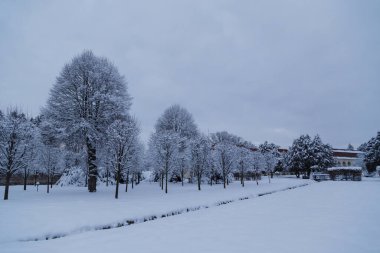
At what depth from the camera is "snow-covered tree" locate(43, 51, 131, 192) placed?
84.8 feet

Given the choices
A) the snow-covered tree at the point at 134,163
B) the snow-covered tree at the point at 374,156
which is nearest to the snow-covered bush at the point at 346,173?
the snow-covered tree at the point at 374,156

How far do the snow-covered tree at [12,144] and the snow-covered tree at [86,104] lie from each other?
3034 mm

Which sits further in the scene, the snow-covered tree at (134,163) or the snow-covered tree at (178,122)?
the snow-covered tree at (178,122)

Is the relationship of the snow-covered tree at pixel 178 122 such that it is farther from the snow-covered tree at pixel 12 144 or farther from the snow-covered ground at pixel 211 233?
the snow-covered ground at pixel 211 233

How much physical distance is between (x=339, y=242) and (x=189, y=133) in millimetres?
43436

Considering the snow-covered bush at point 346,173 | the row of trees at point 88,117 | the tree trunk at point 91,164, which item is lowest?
Answer: the snow-covered bush at point 346,173

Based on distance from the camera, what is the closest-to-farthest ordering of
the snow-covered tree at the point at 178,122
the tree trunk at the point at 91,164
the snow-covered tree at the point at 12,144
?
the snow-covered tree at the point at 12,144
the tree trunk at the point at 91,164
the snow-covered tree at the point at 178,122

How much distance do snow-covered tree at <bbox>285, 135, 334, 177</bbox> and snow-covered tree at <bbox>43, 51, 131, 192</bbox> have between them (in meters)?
60.2

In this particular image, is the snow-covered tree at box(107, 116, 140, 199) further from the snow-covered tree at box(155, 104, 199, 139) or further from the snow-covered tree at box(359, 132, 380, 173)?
the snow-covered tree at box(359, 132, 380, 173)

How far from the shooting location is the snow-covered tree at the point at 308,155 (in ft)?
240

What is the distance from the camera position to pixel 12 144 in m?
22.3

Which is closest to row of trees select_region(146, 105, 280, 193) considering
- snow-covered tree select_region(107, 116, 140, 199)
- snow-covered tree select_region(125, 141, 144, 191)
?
snow-covered tree select_region(125, 141, 144, 191)

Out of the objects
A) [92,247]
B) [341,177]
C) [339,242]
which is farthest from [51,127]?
[341,177]

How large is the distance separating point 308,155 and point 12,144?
69.3 metres
